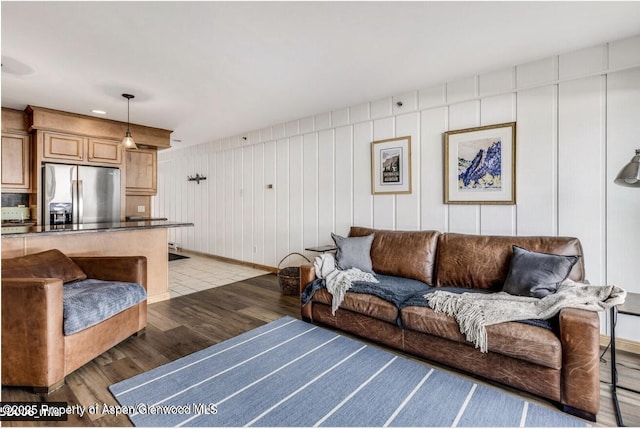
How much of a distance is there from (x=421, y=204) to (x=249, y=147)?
329 cm

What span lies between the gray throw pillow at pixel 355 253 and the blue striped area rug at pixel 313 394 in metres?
0.89

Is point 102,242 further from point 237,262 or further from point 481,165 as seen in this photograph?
point 481,165

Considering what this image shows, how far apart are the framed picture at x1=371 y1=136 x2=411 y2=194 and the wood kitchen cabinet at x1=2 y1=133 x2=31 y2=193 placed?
466cm

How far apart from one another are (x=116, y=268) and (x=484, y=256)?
3215mm

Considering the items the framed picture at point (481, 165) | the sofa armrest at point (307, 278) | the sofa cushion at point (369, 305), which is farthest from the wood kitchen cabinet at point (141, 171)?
the framed picture at point (481, 165)

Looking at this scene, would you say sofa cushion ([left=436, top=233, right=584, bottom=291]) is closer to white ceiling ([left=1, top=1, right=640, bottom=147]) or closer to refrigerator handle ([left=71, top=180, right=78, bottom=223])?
white ceiling ([left=1, top=1, right=640, bottom=147])

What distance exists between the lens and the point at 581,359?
186 centimetres

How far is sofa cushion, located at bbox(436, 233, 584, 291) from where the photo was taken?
2.60 meters

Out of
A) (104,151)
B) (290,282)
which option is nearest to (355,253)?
(290,282)

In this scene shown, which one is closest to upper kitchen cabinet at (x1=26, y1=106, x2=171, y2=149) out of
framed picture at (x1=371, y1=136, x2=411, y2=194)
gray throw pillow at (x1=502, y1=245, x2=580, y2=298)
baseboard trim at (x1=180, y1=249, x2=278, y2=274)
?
baseboard trim at (x1=180, y1=249, x2=278, y2=274)

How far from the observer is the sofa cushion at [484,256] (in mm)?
2600

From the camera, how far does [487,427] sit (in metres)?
A: 1.78

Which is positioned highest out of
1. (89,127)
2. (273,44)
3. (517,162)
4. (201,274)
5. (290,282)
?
(273,44)

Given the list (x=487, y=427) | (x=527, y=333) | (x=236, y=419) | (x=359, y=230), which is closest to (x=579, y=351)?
(x=527, y=333)
